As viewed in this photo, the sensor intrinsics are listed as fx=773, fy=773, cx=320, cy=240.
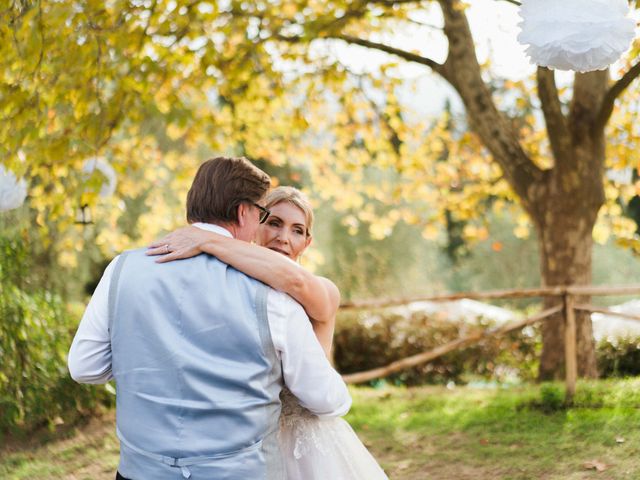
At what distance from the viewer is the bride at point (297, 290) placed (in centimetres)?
215

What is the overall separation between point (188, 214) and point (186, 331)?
41 centimetres

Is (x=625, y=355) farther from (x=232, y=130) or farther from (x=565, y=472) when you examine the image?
(x=232, y=130)

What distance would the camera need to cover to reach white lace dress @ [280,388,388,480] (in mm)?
2445

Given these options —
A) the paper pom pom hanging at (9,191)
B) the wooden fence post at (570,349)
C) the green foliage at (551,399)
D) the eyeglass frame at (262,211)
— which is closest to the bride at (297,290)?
the eyeglass frame at (262,211)

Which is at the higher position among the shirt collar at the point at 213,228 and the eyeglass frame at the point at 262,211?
the eyeglass frame at the point at 262,211

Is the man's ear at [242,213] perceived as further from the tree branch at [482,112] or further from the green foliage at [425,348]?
the green foliage at [425,348]

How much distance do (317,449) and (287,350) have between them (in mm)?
520

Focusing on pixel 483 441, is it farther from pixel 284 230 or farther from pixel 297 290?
pixel 297 290

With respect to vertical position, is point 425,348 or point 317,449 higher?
point 317,449

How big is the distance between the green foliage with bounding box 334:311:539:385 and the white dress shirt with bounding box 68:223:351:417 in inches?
328

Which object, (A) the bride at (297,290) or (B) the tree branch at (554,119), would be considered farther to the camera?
(B) the tree branch at (554,119)

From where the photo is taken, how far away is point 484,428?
238 inches

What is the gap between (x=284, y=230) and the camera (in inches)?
120

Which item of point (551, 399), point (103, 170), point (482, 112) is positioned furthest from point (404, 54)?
point (551, 399)
